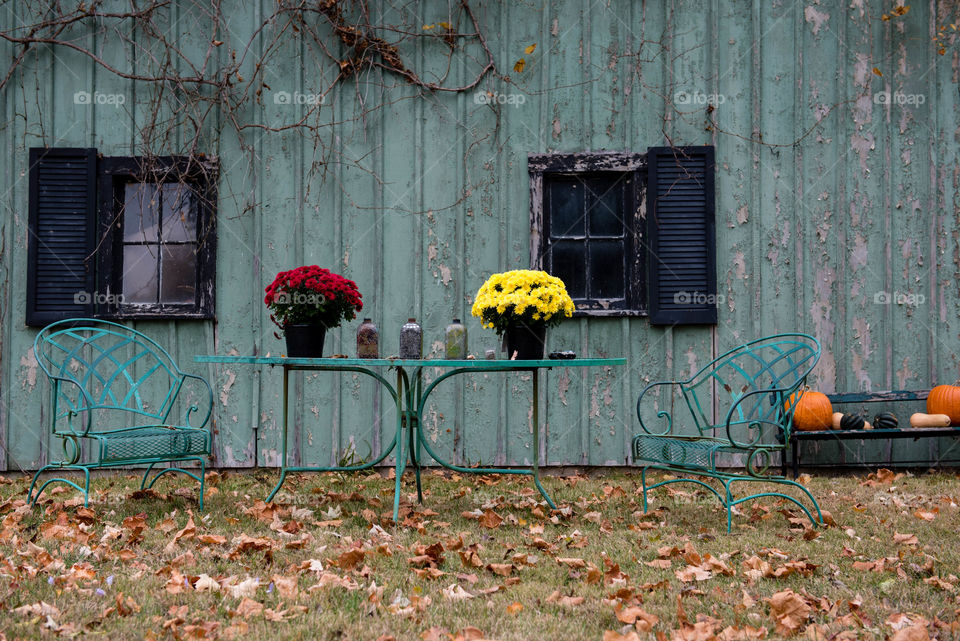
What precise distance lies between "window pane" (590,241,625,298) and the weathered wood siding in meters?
0.22

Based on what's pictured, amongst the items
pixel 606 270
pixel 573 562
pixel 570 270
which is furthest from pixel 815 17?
pixel 573 562

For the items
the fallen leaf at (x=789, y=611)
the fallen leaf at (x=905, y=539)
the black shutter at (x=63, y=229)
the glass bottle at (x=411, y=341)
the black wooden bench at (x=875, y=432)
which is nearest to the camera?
the fallen leaf at (x=789, y=611)

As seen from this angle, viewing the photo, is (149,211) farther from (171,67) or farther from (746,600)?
(746,600)

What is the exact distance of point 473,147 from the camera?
226 inches

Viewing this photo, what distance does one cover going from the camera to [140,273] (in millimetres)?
5730

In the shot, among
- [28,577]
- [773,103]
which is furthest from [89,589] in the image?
[773,103]

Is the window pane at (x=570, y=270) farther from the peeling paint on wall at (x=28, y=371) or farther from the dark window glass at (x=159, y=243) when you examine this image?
the peeling paint on wall at (x=28, y=371)

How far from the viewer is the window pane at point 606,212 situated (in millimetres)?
5773

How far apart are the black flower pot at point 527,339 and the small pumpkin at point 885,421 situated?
9.36 ft

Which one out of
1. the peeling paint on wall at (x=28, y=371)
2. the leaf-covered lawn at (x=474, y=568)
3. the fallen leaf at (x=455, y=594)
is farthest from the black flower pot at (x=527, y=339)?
the peeling paint on wall at (x=28, y=371)

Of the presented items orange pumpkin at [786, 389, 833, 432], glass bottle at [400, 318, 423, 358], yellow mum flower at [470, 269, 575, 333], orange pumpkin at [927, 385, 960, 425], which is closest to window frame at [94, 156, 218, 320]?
glass bottle at [400, 318, 423, 358]

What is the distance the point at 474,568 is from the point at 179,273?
362 centimetres

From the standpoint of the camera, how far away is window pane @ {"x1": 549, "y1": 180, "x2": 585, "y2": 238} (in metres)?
5.76

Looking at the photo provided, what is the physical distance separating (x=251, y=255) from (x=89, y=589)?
3304 mm
